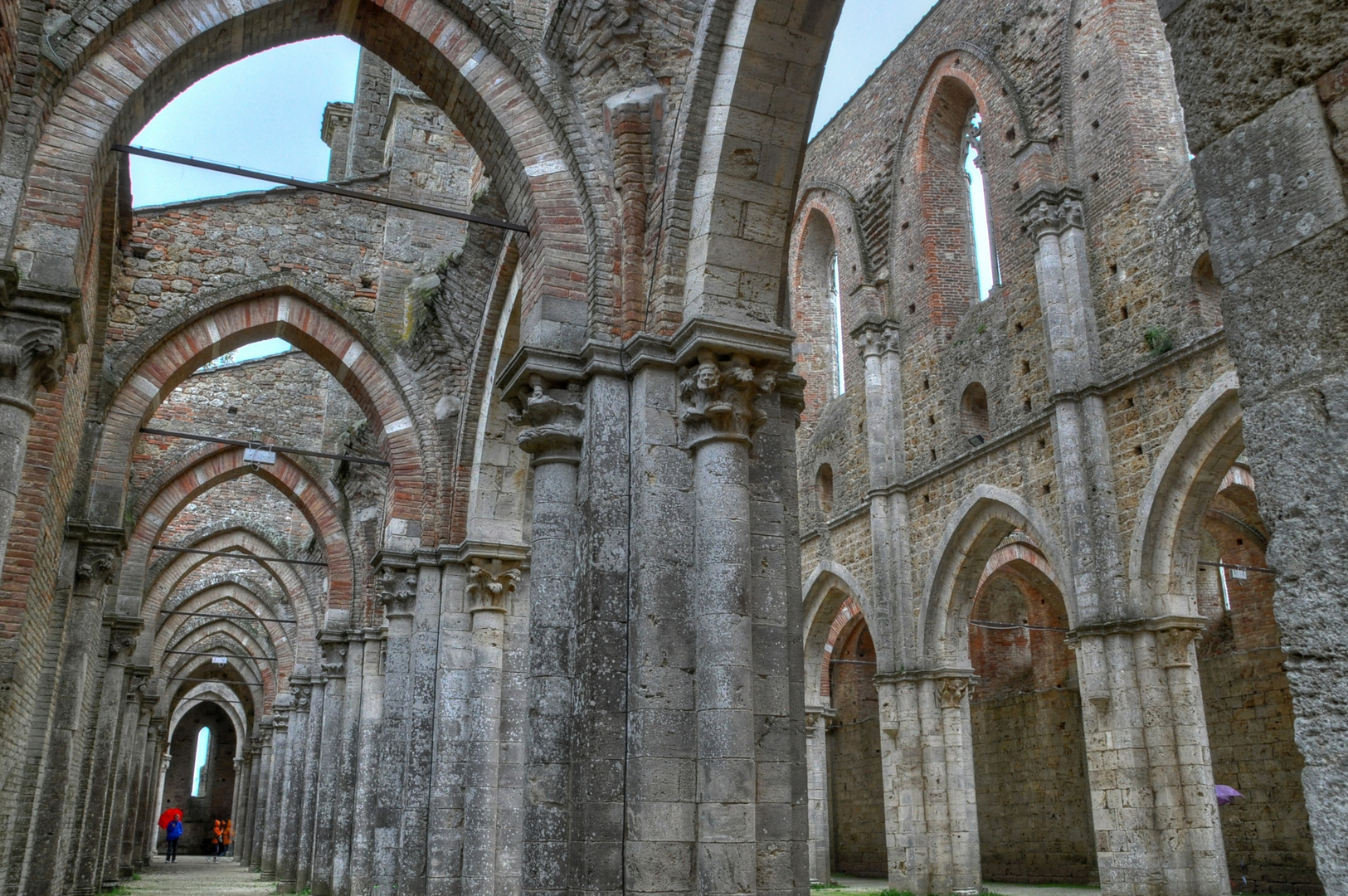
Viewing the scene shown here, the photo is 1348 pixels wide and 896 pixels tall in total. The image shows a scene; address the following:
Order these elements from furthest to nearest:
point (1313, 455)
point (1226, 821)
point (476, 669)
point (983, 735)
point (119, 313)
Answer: point (983, 735) → point (1226, 821) → point (119, 313) → point (476, 669) → point (1313, 455)

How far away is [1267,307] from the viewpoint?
233cm

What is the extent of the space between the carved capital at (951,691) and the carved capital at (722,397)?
10.6 m

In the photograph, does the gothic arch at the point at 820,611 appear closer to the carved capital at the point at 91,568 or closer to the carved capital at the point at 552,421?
the carved capital at the point at 91,568

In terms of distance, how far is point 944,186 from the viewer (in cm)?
1814

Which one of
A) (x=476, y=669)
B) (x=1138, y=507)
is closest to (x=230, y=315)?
(x=476, y=669)

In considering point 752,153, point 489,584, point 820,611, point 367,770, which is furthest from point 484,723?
point 820,611

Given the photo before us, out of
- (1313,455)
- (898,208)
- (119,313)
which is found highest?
(898,208)

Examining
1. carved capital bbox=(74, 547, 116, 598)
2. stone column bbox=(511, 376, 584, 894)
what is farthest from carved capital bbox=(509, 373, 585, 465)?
carved capital bbox=(74, 547, 116, 598)

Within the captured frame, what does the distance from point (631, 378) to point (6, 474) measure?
11.2 feet

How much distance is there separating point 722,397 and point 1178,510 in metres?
8.15

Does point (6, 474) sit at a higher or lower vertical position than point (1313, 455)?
higher

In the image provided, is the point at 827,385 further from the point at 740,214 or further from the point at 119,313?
the point at 740,214

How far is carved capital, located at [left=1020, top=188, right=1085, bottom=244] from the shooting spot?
47.4ft

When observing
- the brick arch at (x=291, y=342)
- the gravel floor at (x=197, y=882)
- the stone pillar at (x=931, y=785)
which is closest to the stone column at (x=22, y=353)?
the brick arch at (x=291, y=342)
